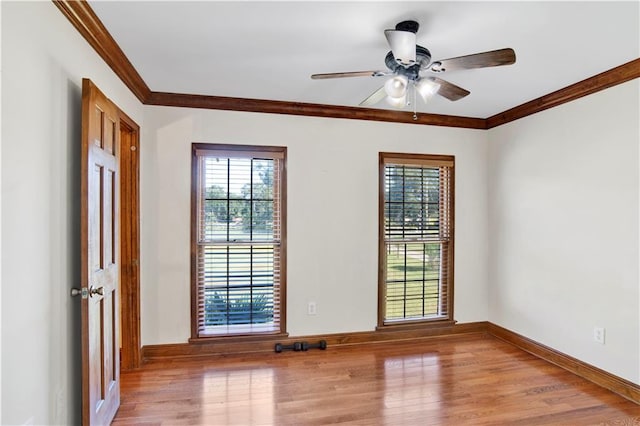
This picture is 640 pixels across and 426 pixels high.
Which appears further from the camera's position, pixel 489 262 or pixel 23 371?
pixel 489 262

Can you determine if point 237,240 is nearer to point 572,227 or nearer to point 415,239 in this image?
point 415,239

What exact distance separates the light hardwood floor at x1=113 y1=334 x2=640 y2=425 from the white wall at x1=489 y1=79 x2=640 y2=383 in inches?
16.5

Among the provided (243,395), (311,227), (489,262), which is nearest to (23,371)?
(243,395)

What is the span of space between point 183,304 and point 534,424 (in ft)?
9.84

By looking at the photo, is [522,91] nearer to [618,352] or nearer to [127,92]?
[618,352]

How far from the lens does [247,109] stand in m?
3.42

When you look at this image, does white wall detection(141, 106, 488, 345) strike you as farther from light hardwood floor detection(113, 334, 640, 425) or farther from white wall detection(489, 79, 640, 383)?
light hardwood floor detection(113, 334, 640, 425)

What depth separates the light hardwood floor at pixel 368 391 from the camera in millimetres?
2365

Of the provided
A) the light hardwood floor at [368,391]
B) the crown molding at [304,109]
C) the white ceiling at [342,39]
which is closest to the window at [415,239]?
the crown molding at [304,109]

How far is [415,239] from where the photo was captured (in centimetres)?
392

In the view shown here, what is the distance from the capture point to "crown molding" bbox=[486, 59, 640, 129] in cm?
258

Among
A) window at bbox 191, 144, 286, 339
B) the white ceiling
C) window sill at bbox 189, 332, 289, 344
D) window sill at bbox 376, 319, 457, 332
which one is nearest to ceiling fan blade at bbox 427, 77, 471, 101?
the white ceiling

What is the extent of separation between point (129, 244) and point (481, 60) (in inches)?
118

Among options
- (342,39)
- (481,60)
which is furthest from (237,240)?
(481,60)
